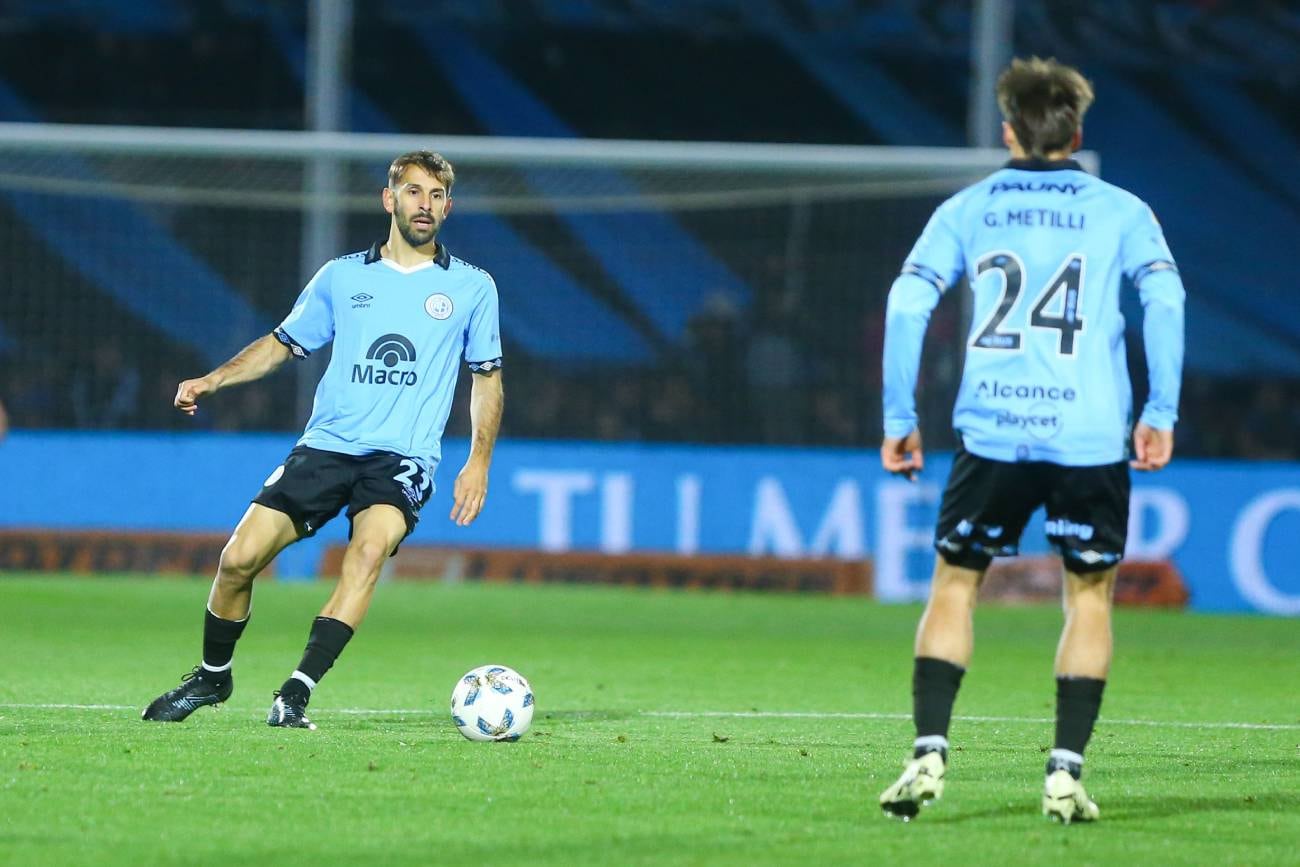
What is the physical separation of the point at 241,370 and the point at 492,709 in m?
1.64

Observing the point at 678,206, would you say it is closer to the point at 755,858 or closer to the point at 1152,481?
the point at 1152,481

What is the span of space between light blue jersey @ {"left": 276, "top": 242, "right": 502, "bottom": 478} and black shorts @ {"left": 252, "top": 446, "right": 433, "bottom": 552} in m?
0.05

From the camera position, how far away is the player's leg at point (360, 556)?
6898 millimetres

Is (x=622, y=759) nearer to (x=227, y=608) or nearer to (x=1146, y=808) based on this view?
(x=1146, y=808)

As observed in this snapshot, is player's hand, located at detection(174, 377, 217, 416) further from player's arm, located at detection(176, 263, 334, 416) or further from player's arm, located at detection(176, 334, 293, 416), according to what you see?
player's arm, located at detection(176, 263, 334, 416)

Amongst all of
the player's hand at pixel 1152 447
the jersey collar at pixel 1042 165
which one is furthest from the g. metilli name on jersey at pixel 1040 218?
the player's hand at pixel 1152 447

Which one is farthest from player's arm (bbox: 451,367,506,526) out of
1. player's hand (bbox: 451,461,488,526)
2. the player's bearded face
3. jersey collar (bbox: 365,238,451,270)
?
the player's bearded face

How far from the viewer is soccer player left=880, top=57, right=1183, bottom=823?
5.15 m

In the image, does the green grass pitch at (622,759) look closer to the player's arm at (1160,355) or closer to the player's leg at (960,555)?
the player's leg at (960,555)

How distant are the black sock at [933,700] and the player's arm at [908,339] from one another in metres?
0.49

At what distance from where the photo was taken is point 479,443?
7.41 m

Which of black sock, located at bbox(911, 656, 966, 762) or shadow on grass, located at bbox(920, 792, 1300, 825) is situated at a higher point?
black sock, located at bbox(911, 656, 966, 762)

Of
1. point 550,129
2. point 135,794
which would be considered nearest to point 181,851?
point 135,794

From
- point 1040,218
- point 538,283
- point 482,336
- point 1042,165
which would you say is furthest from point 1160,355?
point 538,283
